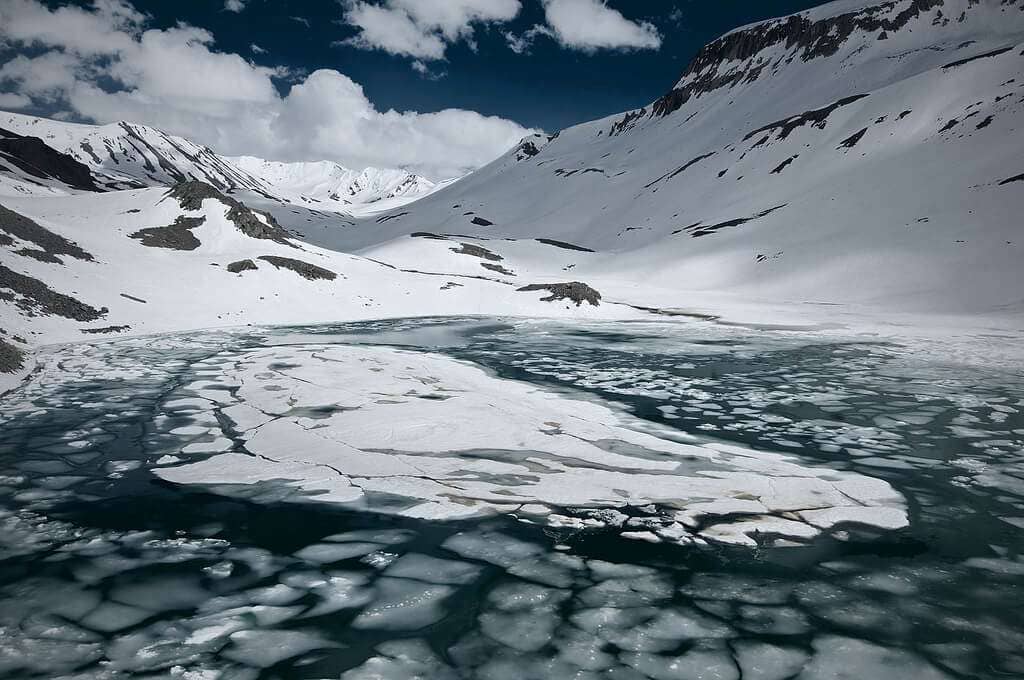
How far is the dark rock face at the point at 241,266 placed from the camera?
65.8 ft

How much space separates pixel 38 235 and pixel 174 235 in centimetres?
526

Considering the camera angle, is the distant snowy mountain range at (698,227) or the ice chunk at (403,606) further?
the distant snowy mountain range at (698,227)

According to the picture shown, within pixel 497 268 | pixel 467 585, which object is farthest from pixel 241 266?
pixel 497 268

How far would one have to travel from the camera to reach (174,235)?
2202cm

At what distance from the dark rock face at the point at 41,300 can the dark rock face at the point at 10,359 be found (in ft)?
13.0

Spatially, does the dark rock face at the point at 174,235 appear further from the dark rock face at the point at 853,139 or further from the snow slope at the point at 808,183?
the dark rock face at the point at 853,139

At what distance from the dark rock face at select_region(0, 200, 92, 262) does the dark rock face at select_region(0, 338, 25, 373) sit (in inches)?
299

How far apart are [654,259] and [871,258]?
17.1m

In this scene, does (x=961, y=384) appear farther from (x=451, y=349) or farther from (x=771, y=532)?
(x=451, y=349)

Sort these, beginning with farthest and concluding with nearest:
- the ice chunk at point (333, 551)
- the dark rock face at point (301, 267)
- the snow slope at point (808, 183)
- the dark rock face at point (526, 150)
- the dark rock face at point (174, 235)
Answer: the dark rock face at point (526, 150) → the snow slope at point (808, 183) → the dark rock face at point (301, 267) → the dark rock face at point (174, 235) → the ice chunk at point (333, 551)

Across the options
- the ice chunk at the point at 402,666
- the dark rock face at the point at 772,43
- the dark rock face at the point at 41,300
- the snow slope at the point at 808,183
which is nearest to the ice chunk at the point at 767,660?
the ice chunk at the point at 402,666

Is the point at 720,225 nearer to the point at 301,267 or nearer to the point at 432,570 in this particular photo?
the point at 301,267

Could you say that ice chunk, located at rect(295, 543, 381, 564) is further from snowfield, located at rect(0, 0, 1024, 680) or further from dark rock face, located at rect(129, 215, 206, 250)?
dark rock face, located at rect(129, 215, 206, 250)

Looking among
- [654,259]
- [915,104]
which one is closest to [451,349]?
[654,259]
